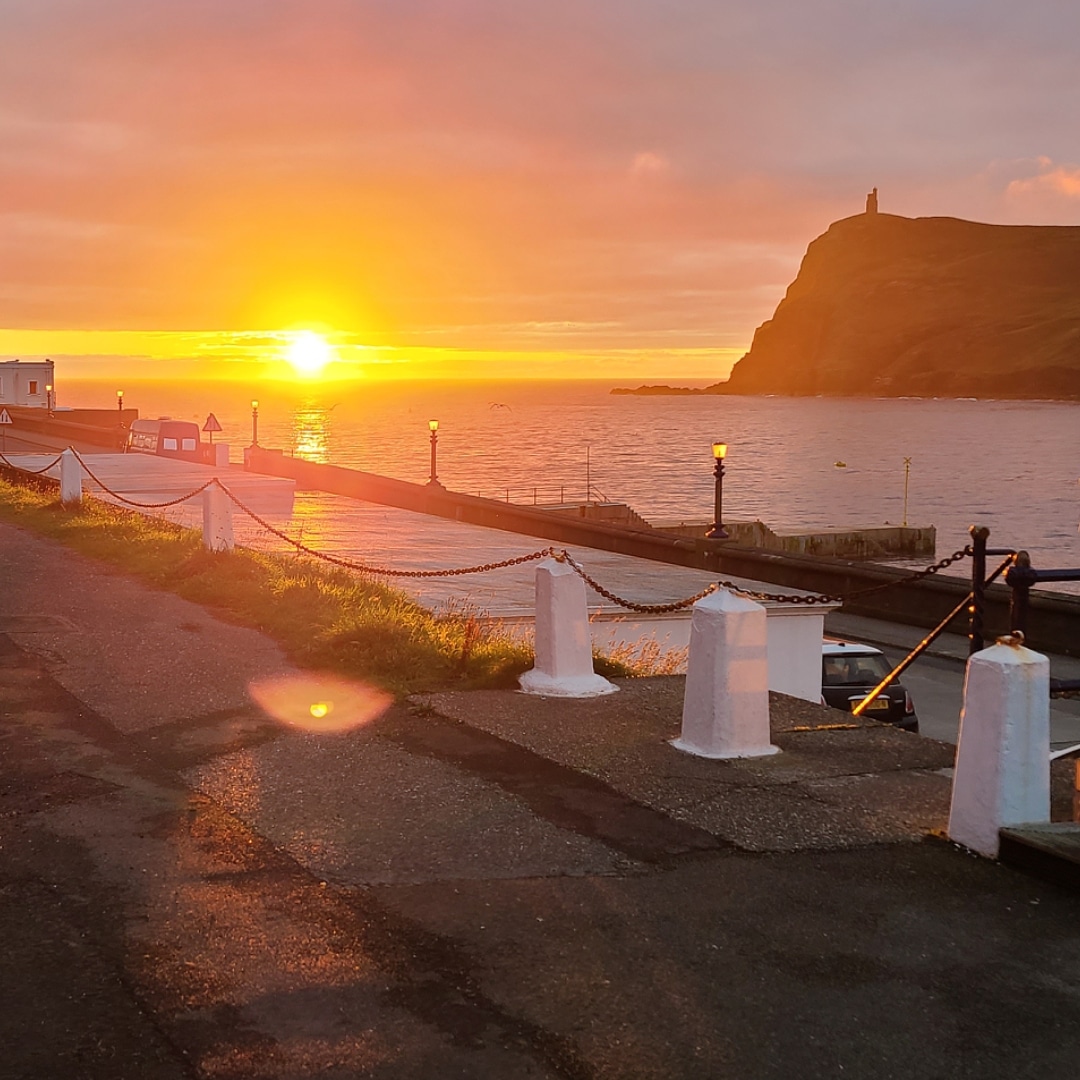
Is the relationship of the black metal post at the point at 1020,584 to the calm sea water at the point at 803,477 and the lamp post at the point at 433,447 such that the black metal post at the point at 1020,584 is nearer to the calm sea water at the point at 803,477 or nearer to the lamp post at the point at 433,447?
the lamp post at the point at 433,447

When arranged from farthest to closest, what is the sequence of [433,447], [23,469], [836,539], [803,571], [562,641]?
[836,539]
[433,447]
[23,469]
[803,571]
[562,641]

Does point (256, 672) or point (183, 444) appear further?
point (183, 444)

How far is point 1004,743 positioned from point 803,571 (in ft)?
73.1

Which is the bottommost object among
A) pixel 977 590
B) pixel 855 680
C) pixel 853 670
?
pixel 855 680

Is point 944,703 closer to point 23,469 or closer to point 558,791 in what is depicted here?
point 558,791

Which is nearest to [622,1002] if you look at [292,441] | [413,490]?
[413,490]


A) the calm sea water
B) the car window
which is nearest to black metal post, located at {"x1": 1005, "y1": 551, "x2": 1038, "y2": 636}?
the car window

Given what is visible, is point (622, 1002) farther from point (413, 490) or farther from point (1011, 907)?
point (413, 490)

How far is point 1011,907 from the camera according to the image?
582 centimetres

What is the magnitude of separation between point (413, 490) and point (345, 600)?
101 feet

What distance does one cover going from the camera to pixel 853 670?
746 inches

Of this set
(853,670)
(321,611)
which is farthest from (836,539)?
(321,611)

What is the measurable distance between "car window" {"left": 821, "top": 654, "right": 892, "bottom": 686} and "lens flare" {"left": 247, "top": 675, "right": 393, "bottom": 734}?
10.4 metres

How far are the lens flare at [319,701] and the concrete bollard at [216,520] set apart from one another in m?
5.69
